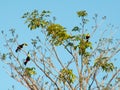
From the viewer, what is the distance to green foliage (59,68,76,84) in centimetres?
1033

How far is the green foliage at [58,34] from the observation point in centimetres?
1068

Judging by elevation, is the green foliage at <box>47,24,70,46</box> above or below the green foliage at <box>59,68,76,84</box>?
above

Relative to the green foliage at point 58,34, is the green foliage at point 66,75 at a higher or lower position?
lower

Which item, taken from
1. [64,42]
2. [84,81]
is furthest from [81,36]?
[84,81]

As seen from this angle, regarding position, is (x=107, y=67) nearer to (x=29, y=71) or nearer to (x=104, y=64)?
(x=104, y=64)

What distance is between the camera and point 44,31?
438 inches

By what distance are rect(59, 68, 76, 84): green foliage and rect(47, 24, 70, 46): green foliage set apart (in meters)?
0.83

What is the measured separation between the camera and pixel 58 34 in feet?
35.1

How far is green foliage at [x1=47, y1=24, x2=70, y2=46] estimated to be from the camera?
35.0ft

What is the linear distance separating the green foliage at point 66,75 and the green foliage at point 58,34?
32.7 inches

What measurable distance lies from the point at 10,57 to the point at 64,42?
5.67 ft

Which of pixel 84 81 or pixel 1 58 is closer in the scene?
pixel 84 81

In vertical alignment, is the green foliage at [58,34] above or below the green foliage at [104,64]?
above

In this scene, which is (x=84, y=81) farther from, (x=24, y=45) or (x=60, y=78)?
(x=24, y=45)
